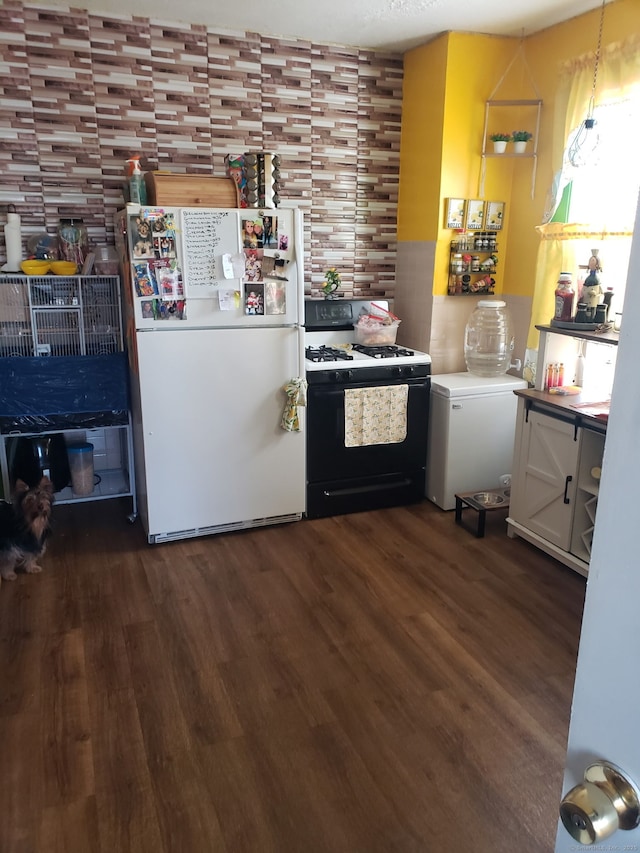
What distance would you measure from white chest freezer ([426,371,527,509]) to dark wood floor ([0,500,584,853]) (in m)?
0.44

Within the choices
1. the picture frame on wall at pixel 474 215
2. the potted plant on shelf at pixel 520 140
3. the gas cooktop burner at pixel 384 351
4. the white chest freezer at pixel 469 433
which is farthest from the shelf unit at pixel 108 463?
the potted plant on shelf at pixel 520 140

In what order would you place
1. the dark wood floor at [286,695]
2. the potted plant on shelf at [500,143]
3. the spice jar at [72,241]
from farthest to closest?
the potted plant on shelf at [500,143] → the spice jar at [72,241] → the dark wood floor at [286,695]

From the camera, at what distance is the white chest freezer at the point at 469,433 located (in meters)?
3.62

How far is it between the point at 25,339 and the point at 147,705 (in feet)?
7.25

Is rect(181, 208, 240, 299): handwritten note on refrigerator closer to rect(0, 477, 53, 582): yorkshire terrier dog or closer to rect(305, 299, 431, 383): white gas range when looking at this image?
rect(305, 299, 431, 383): white gas range

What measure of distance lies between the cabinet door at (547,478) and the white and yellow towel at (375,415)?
0.71 metres

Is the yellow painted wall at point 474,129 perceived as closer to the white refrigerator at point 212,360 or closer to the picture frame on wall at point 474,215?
the picture frame on wall at point 474,215

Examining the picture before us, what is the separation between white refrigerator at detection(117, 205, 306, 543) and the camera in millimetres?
3027

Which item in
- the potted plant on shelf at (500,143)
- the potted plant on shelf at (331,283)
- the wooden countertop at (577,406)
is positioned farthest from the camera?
the potted plant on shelf at (331,283)

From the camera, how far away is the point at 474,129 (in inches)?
145

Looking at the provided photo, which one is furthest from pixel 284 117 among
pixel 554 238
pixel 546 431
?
pixel 546 431

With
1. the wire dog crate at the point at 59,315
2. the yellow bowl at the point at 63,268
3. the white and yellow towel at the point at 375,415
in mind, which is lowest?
the white and yellow towel at the point at 375,415

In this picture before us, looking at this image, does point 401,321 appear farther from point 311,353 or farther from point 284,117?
point 284,117

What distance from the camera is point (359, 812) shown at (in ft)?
5.84
